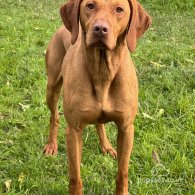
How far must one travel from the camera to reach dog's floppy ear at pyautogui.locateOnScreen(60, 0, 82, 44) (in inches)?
145

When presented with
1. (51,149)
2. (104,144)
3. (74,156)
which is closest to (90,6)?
(74,156)

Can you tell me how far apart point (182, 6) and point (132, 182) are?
675 centimetres

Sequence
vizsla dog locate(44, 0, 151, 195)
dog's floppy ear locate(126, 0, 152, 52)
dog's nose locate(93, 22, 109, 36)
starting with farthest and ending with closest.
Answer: dog's floppy ear locate(126, 0, 152, 52) → vizsla dog locate(44, 0, 151, 195) → dog's nose locate(93, 22, 109, 36)

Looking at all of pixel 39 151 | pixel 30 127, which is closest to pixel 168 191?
pixel 39 151

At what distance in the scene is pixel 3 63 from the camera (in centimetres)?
677

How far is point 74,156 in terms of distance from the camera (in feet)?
12.9

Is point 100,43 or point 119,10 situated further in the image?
point 119,10

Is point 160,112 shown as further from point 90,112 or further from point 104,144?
point 90,112

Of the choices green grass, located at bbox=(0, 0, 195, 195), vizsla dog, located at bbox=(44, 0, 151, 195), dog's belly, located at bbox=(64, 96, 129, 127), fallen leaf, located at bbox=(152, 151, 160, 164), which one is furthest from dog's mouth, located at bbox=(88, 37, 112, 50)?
fallen leaf, located at bbox=(152, 151, 160, 164)

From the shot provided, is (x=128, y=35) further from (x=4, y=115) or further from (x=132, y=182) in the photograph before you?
(x=4, y=115)

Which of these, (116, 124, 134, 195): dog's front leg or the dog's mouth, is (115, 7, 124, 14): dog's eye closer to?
the dog's mouth

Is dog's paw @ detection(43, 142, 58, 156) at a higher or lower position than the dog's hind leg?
lower

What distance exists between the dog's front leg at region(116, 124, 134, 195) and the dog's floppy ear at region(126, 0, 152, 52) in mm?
730

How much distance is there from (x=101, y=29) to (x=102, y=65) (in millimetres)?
499
